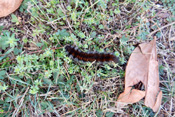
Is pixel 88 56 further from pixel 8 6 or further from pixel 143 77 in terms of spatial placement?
pixel 8 6

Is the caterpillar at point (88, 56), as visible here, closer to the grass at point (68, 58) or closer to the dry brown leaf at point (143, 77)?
the grass at point (68, 58)

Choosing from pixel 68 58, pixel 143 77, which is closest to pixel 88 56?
pixel 68 58

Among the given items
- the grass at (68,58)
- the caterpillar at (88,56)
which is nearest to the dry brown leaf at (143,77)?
the grass at (68,58)

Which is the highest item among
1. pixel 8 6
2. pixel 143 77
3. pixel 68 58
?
pixel 8 6

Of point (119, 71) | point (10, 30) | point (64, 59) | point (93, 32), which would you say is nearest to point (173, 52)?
point (119, 71)

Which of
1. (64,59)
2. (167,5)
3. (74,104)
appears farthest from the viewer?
(167,5)

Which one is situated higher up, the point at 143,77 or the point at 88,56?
the point at 88,56

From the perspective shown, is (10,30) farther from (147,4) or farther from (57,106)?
(147,4)
